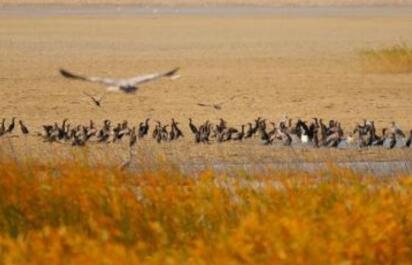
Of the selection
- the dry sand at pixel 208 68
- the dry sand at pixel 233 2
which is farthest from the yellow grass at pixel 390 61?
the dry sand at pixel 233 2

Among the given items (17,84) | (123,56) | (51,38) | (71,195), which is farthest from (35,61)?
(71,195)

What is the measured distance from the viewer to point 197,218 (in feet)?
36.7

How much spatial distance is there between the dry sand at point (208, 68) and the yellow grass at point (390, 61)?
541 mm

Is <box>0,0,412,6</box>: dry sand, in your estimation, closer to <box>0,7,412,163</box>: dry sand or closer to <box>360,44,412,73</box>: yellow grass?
<box>0,7,412,163</box>: dry sand

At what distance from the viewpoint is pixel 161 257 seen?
9633 mm

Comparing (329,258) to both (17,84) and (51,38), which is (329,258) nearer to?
(17,84)

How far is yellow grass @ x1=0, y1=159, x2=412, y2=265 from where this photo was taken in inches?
376

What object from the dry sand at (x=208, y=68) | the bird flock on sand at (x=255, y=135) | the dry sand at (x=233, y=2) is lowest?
the bird flock on sand at (x=255, y=135)

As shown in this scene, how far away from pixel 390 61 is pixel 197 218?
2243 cm

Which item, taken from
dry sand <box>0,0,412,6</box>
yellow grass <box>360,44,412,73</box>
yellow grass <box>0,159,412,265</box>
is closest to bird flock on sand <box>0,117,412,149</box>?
yellow grass <box>0,159,412,265</box>

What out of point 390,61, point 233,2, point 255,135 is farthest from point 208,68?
point 233,2

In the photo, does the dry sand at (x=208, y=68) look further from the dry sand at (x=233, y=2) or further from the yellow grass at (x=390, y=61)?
the dry sand at (x=233, y=2)

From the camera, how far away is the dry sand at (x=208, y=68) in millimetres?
25172

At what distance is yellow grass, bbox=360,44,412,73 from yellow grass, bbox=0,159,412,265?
1958 centimetres
